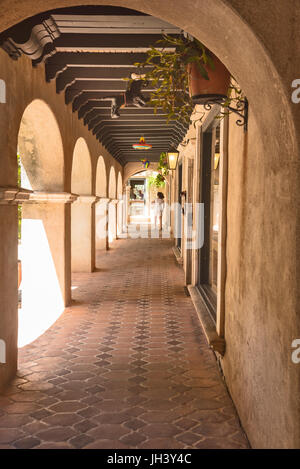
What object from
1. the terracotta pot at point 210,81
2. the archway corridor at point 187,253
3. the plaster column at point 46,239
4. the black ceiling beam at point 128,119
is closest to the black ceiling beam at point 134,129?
the black ceiling beam at point 128,119

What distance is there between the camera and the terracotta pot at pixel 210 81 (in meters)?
3.50

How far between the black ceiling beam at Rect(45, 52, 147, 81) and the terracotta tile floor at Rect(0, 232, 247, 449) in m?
3.71

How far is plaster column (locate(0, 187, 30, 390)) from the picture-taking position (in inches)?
175

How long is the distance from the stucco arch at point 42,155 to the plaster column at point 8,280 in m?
2.66

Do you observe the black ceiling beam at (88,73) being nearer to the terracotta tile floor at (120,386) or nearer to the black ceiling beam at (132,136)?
the terracotta tile floor at (120,386)

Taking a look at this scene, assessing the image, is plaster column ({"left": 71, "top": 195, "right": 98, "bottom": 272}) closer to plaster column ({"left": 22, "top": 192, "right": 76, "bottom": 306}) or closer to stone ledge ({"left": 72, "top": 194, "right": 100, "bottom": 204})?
stone ledge ({"left": 72, "top": 194, "right": 100, "bottom": 204})

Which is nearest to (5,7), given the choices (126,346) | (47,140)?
(126,346)

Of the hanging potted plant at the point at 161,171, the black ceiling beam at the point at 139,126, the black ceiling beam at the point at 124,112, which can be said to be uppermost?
the black ceiling beam at the point at 139,126

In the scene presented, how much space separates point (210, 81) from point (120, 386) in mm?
2960

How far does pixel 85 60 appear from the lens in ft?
20.9

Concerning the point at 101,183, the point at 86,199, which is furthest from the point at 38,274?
the point at 101,183

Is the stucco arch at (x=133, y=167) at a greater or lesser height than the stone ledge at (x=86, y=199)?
greater

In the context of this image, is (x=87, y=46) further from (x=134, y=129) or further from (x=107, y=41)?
(x=134, y=129)
